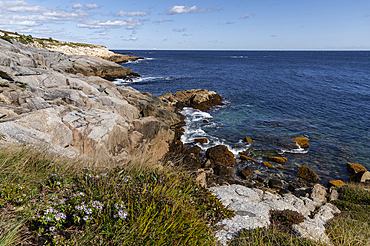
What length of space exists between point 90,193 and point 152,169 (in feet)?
5.98

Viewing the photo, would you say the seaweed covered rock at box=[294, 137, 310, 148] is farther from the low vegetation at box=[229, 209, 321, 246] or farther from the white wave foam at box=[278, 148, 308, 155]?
the low vegetation at box=[229, 209, 321, 246]

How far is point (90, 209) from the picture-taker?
3535 mm

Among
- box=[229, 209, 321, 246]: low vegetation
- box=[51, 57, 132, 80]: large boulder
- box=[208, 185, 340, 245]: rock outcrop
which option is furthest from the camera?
box=[51, 57, 132, 80]: large boulder

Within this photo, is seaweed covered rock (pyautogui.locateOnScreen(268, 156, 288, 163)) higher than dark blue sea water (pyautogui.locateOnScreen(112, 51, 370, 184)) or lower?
lower

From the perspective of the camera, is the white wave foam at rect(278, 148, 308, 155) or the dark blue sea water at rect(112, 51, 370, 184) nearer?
the dark blue sea water at rect(112, 51, 370, 184)

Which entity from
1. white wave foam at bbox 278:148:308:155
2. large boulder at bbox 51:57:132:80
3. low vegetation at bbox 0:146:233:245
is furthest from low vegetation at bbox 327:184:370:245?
large boulder at bbox 51:57:132:80

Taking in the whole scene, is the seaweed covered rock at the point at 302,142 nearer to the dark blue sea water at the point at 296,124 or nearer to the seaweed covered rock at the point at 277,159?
the dark blue sea water at the point at 296,124

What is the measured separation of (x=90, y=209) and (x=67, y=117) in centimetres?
Answer: 1201

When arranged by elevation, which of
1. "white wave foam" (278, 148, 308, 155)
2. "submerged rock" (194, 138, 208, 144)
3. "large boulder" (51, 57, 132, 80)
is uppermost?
"large boulder" (51, 57, 132, 80)

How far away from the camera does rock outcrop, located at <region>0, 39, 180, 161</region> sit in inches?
416

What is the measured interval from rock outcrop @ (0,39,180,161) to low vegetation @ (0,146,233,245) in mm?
3014

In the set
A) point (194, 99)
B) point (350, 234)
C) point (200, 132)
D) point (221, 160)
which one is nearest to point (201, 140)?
point (200, 132)

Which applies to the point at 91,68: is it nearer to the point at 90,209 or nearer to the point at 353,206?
the point at 90,209

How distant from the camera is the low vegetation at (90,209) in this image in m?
3.35
